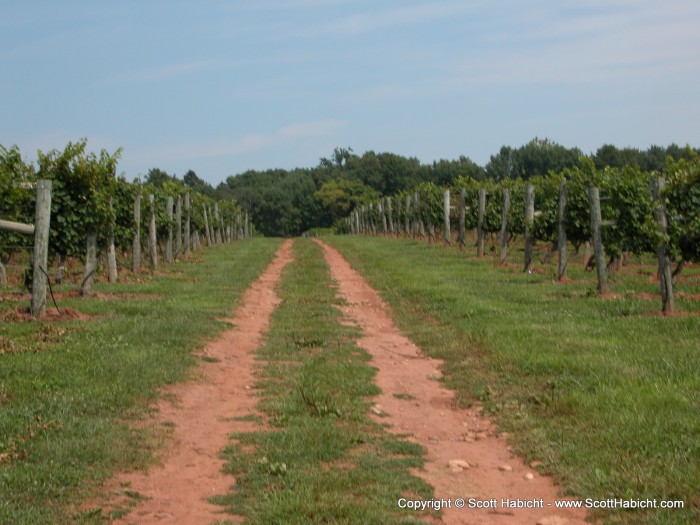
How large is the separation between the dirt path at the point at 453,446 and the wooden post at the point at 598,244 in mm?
6193

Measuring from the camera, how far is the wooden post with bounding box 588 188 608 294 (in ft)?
57.1

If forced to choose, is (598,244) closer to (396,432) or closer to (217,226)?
(396,432)

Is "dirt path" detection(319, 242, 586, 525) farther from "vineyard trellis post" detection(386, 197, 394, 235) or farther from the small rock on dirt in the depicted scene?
"vineyard trellis post" detection(386, 197, 394, 235)

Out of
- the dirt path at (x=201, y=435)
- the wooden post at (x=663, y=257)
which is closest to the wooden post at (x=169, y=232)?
the dirt path at (x=201, y=435)

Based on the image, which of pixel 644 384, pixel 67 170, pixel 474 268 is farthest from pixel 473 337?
pixel 474 268

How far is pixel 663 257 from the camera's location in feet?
46.7

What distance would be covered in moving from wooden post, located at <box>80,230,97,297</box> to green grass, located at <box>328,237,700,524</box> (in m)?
5.70

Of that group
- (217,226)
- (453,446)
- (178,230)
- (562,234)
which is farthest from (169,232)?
(453,446)

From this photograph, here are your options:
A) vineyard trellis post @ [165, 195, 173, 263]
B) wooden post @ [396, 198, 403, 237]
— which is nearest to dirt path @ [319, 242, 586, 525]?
vineyard trellis post @ [165, 195, 173, 263]

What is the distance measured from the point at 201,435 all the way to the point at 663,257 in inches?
365

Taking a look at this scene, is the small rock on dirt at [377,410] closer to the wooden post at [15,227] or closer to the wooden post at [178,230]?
the wooden post at [15,227]

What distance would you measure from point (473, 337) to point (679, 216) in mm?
4410

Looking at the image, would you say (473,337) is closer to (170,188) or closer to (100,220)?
(100,220)

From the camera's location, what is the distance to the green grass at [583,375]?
6395 mm
